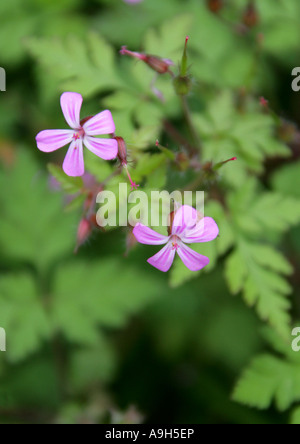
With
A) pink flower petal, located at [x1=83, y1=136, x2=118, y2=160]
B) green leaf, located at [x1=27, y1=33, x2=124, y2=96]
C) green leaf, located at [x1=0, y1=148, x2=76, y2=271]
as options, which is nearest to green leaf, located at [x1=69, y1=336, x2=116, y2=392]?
green leaf, located at [x1=0, y1=148, x2=76, y2=271]

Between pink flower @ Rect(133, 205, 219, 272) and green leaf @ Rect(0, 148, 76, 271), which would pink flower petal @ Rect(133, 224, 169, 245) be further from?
green leaf @ Rect(0, 148, 76, 271)

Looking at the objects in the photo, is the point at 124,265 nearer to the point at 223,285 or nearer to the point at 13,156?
the point at 223,285

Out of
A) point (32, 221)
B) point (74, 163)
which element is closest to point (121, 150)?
point (74, 163)

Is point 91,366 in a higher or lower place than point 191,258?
higher

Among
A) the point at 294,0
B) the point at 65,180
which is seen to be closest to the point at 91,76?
the point at 65,180

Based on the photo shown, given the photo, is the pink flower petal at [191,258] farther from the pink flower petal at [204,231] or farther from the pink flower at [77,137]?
the pink flower at [77,137]

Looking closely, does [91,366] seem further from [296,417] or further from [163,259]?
[163,259]
